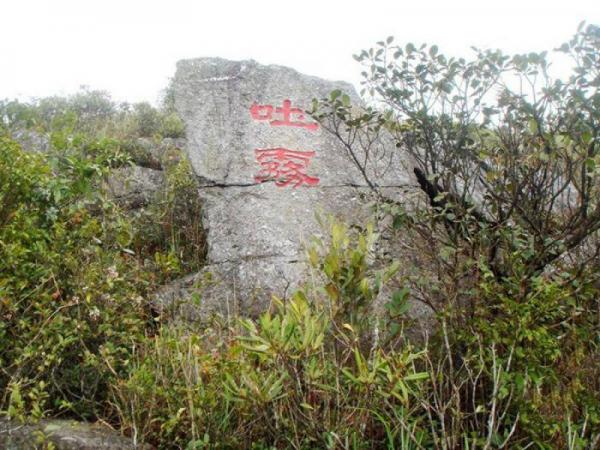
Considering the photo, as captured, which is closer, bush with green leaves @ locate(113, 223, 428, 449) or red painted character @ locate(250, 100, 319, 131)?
bush with green leaves @ locate(113, 223, 428, 449)

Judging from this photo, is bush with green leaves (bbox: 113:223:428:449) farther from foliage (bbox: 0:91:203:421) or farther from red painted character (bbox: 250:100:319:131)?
red painted character (bbox: 250:100:319:131)

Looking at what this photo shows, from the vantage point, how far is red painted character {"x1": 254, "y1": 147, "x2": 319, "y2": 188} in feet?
16.3

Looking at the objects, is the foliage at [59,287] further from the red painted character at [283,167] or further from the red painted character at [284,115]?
the red painted character at [284,115]

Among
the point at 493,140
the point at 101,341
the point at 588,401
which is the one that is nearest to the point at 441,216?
the point at 493,140

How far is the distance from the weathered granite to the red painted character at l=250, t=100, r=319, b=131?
3162 millimetres

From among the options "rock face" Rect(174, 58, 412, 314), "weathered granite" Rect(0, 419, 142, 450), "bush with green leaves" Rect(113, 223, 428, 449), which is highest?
"rock face" Rect(174, 58, 412, 314)

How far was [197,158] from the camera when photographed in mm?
5016

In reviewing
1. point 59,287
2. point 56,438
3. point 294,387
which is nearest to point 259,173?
point 59,287

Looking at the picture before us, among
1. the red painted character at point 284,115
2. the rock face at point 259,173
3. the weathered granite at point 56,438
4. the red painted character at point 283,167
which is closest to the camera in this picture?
the weathered granite at point 56,438

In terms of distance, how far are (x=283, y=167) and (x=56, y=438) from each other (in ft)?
9.62

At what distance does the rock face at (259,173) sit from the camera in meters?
4.52

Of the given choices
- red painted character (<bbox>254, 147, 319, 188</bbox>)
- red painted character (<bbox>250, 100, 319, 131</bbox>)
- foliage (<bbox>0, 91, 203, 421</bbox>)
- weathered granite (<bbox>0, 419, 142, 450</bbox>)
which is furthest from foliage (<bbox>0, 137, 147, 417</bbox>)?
red painted character (<bbox>250, 100, 319, 131</bbox>)

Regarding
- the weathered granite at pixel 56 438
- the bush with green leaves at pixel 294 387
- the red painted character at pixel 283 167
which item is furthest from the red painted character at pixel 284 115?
the weathered granite at pixel 56 438

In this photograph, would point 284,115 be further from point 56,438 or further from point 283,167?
point 56,438
